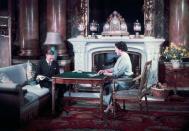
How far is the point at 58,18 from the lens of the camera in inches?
340

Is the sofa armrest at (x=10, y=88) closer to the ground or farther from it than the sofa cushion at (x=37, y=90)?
farther from it

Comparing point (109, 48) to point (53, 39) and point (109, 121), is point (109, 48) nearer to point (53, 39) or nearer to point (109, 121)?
point (53, 39)

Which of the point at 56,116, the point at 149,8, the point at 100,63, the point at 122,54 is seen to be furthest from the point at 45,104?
the point at 149,8

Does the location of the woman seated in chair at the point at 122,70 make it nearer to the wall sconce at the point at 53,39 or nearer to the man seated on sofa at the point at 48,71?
the man seated on sofa at the point at 48,71

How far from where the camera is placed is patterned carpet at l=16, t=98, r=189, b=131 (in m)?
5.26

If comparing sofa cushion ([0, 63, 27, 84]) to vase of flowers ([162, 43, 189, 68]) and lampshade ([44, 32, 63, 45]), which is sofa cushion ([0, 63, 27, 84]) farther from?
vase of flowers ([162, 43, 189, 68])

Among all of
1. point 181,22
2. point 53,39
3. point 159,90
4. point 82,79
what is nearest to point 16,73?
point 82,79

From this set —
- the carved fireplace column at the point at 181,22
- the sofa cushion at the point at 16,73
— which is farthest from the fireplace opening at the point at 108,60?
the sofa cushion at the point at 16,73

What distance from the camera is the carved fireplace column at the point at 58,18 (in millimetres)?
8617

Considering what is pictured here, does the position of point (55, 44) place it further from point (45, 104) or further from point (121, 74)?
point (121, 74)

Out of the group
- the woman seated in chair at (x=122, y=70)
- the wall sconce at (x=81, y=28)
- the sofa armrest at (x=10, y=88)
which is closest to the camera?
the sofa armrest at (x=10, y=88)

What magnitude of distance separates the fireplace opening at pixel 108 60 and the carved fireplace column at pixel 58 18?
82 cm

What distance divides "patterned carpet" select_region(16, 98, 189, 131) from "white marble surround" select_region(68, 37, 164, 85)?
7.66ft

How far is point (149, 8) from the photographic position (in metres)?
8.45
